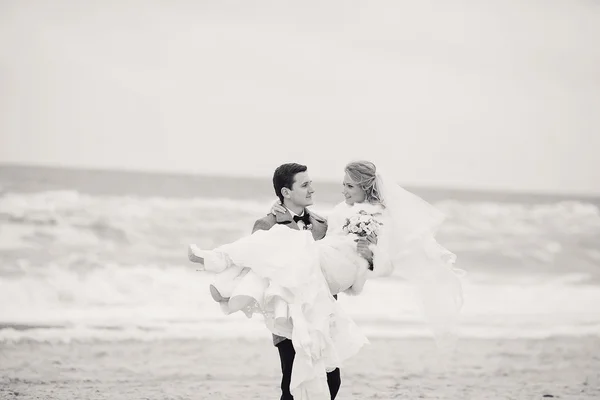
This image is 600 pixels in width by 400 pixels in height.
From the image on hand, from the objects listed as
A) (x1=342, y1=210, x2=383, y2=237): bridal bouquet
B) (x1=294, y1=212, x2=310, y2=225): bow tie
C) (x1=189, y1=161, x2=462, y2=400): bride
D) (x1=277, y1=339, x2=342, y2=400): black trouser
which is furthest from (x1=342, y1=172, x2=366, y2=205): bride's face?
(x1=277, y1=339, x2=342, y2=400): black trouser

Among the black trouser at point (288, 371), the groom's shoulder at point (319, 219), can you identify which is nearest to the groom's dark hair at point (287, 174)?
the groom's shoulder at point (319, 219)

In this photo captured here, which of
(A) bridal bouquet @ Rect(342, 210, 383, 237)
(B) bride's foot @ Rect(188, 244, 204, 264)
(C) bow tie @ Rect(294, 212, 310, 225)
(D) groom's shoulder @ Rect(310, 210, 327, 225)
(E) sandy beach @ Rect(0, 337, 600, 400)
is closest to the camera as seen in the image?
(B) bride's foot @ Rect(188, 244, 204, 264)

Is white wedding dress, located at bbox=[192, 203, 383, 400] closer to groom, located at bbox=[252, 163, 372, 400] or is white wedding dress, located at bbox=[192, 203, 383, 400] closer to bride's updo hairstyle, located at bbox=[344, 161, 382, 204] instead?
groom, located at bbox=[252, 163, 372, 400]

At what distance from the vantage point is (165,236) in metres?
16.1

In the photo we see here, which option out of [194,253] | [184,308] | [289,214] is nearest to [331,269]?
[289,214]

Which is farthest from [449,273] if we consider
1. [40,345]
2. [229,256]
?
[40,345]

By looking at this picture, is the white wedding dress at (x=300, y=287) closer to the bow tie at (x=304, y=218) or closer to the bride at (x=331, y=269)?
the bride at (x=331, y=269)

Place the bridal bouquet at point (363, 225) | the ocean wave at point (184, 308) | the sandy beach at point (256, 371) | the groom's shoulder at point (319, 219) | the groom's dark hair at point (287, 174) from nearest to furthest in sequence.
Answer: the bridal bouquet at point (363, 225)
the groom's dark hair at point (287, 174)
the groom's shoulder at point (319, 219)
the sandy beach at point (256, 371)
the ocean wave at point (184, 308)

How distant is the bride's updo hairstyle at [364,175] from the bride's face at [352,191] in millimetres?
14

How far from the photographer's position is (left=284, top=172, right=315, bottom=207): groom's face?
13.2 ft

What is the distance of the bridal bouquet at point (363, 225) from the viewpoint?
154 inches

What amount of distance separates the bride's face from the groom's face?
17 cm

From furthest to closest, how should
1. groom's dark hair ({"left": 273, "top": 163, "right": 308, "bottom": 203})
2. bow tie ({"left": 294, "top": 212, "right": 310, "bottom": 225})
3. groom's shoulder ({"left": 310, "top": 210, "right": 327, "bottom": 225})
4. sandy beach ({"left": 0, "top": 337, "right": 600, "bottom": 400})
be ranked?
sandy beach ({"left": 0, "top": 337, "right": 600, "bottom": 400})
groom's shoulder ({"left": 310, "top": 210, "right": 327, "bottom": 225})
bow tie ({"left": 294, "top": 212, "right": 310, "bottom": 225})
groom's dark hair ({"left": 273, "top": 163, "right": 308, "bottom": 203})

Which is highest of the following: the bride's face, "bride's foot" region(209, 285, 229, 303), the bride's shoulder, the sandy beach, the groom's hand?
the bride's face
